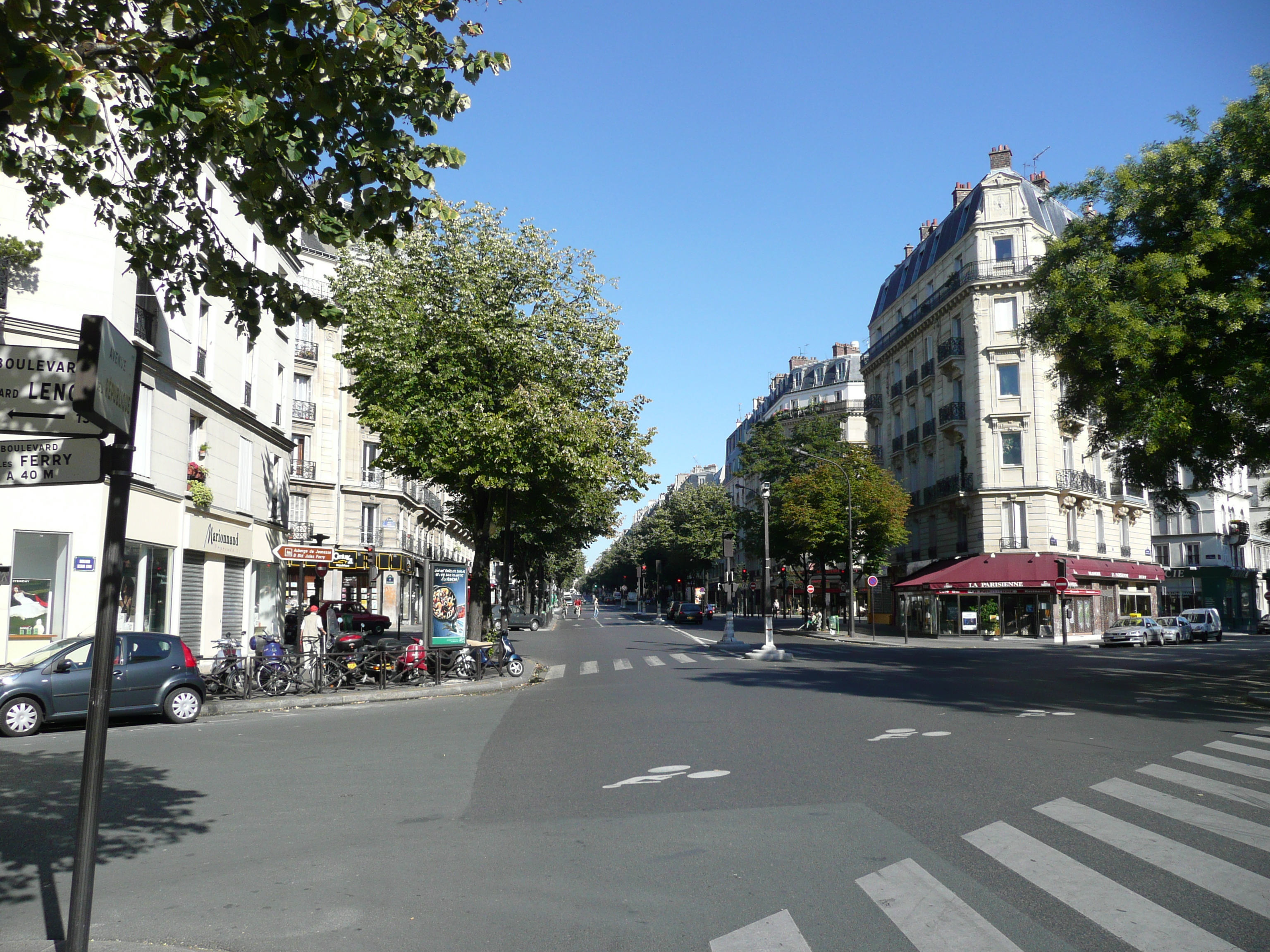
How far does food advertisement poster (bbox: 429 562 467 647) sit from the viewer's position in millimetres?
21344

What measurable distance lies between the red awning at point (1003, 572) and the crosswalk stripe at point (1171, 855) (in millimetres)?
36671

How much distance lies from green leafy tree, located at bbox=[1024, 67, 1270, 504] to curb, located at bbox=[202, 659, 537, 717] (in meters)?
12.8

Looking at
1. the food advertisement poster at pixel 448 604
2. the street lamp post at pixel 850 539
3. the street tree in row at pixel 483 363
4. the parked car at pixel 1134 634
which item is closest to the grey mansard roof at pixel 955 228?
the street lamp post at pixel 850 539

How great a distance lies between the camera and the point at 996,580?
4325cm

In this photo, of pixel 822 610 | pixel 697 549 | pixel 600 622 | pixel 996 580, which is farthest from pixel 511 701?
pixel 697 549

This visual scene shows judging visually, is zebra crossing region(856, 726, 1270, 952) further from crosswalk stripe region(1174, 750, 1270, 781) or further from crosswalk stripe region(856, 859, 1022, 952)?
crosswalk stripe region(1174, 750, 1270, 781)

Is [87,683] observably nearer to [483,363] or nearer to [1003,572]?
[483,363]

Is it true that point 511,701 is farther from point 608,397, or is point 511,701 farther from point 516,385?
point 608,397

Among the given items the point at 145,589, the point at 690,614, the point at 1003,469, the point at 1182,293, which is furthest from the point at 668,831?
the point at 690,614

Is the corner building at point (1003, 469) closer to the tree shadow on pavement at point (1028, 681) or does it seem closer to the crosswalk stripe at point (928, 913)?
the tree shadow on pavement at point (1028, 681)

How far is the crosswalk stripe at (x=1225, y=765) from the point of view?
8.88 metres

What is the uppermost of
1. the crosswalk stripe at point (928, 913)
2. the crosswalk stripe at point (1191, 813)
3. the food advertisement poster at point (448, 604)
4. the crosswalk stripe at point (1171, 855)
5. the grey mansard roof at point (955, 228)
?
the grey mansard roof at point (955, 228)

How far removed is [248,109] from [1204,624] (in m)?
49.2

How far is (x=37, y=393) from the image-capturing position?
5.12 metres
